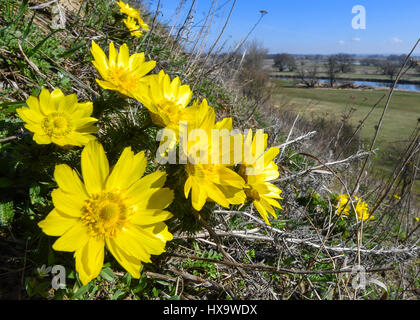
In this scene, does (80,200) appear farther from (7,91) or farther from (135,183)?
(7,91)

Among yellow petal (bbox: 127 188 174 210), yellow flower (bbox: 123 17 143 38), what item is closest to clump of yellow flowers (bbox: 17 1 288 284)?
yellow petal (bbox: 127 188 174 210)

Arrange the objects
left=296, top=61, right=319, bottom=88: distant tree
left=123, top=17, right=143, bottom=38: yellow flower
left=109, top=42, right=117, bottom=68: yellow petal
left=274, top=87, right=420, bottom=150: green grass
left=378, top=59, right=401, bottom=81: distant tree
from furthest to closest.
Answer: left=296, top=61, right=319, bottom=88: distant tree → left=274, top=87, right=420, bottom=150: green grass → left=378, top=59, right=401, bottom=81: distant tree → left=123, top=17, right=143, bottom=38: yellow flower → left=109, top=42, right=117, bottom=68: yellow petal

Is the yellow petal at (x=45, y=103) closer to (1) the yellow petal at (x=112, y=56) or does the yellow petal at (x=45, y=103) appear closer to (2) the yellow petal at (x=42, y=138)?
(2) the yellow petal at (x=42, y=138)

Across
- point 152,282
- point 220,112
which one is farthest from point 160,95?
point 220,112

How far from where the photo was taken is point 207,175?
882 mm

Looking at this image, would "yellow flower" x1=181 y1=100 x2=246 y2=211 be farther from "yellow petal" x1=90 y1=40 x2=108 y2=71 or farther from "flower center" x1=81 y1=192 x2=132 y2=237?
"yellow petal" x1=90 y1=40 x2=108 y2=71

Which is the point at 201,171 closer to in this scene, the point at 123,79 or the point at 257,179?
the point at 257,179

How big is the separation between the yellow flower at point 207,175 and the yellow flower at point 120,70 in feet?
0.91

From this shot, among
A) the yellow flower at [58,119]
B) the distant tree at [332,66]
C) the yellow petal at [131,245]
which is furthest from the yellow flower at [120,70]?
the distant tree at [332,66]

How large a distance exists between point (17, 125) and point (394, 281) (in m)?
3.32

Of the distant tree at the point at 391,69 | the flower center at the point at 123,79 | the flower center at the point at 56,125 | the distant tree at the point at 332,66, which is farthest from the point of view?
the distant tree at the point at 332,66

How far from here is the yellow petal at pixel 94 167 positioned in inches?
32.3

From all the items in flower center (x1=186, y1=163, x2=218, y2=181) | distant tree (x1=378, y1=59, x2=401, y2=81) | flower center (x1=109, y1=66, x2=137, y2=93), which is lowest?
flower center (x1=186, y1=163, x2=218, y2=181)

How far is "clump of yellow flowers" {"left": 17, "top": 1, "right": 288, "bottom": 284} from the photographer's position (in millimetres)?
781
